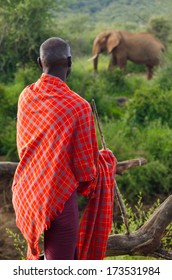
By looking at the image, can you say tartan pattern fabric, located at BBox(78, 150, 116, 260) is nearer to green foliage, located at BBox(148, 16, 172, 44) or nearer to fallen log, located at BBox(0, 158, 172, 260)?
fallen log, located at BBox(0, 158, 172, 260)

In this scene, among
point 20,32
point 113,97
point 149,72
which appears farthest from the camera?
point 149,72

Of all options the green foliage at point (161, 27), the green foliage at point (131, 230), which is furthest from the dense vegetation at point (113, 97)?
the green foliage at point (161, 27)

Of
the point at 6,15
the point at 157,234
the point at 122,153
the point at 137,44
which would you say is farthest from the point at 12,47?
the point at 157,234

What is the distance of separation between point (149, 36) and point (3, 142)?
762 cm

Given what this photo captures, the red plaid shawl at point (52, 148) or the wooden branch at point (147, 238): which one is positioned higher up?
the red plaid shawl at point (52, 148)

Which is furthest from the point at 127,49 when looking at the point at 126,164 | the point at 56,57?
the point at 56,57

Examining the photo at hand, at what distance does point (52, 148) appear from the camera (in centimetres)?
234

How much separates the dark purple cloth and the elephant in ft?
34.6

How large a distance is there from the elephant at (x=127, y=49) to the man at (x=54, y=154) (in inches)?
413

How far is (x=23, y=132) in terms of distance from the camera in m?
2.44

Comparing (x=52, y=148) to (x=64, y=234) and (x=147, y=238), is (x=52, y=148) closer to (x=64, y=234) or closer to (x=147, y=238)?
(x=64, y=234)

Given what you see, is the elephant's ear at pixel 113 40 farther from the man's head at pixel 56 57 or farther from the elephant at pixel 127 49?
the man's head at pixel 56 57

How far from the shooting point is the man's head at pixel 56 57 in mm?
2336

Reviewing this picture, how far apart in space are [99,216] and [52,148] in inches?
16.4
